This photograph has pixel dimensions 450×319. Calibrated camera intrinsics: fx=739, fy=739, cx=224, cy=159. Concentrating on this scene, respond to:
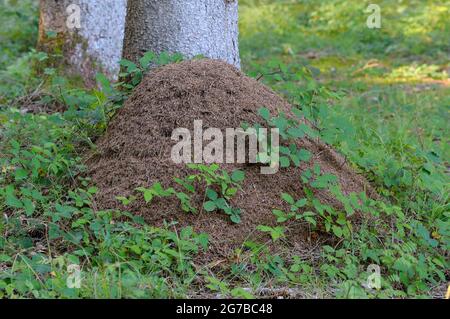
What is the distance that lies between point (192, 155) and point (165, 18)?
1176 millimetres

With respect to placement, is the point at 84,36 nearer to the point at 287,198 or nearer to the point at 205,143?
the point at 205,143

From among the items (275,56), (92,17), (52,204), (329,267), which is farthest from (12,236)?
(275,56)

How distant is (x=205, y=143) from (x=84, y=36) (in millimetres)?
3154

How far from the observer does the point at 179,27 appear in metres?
4.97

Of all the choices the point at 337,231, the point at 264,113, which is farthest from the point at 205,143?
the point at 337,231

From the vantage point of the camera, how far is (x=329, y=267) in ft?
12.8

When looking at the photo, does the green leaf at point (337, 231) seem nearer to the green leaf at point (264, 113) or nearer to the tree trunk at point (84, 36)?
the green leaf at point (264, 113)

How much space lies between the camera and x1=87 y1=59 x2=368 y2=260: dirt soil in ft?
13.6

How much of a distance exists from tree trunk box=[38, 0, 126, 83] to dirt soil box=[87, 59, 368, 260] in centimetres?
238

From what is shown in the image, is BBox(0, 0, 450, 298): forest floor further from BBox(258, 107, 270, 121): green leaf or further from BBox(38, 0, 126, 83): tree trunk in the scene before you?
BBox(258, 107, 270, 121): green leaf

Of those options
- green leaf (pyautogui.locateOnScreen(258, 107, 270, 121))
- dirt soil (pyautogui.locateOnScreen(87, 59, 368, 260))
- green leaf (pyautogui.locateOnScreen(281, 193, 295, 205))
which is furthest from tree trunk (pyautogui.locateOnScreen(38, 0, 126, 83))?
green leaf (pyautogui.locateOnScreen(281, 193, 295, 205))

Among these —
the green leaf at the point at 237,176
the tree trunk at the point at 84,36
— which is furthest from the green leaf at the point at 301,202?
the tree trunk at the point at 84,36

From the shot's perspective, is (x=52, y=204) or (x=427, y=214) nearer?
(x=52, y=204)
